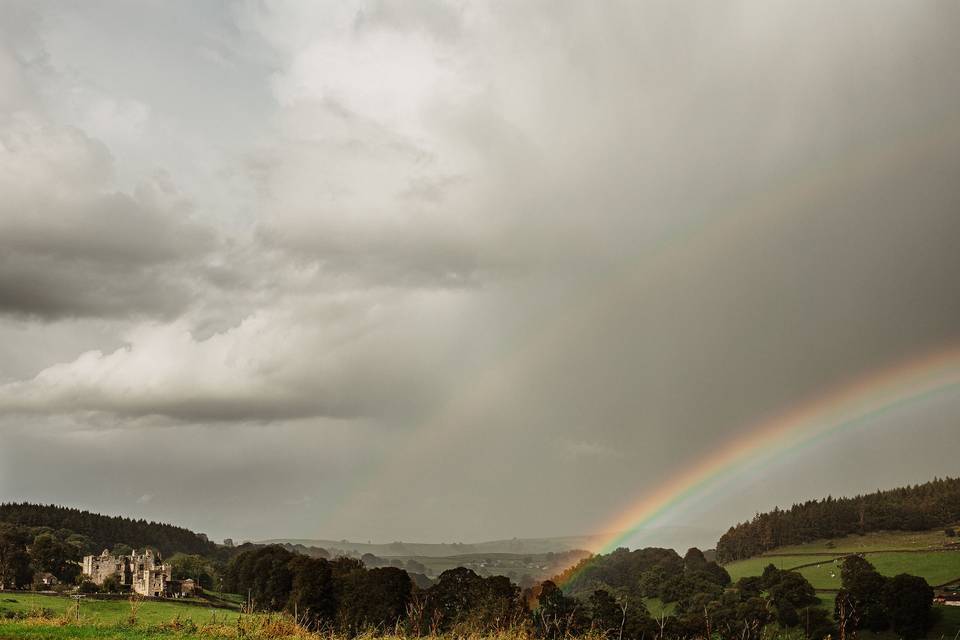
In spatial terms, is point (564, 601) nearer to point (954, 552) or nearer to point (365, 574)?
point (365, 574)

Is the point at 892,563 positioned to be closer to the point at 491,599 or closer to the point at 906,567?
the point at 906,567

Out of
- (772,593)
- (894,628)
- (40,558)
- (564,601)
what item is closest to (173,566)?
(40,558)

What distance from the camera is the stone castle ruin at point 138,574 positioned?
138m

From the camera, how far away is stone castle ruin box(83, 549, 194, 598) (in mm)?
138375

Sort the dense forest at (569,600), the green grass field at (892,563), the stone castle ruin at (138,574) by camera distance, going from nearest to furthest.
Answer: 1. the dense forest at (569,600)
2. the stone castle ruin at (138,574)
3. the green grass field at (892,563)

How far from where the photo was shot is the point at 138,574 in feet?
472

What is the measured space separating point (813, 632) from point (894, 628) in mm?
12542

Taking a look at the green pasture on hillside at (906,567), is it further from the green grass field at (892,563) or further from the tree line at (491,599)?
the tree line at (491,599)

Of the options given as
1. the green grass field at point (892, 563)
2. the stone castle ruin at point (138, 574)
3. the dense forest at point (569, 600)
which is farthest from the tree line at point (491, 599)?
the stone castle ruin at point (138, 574)

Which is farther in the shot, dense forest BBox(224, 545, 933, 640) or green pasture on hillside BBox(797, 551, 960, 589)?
green pasture on hillside BBox(797, 551, 960, 589)

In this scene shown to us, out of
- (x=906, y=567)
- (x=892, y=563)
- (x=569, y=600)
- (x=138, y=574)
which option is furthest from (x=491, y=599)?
(x=892, y=563)

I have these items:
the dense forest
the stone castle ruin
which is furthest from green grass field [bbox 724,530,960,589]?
the stone castle ruin

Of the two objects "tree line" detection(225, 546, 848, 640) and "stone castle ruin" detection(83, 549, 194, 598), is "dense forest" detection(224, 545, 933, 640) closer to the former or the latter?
"tree line" detection(225, 546, 848, 640)

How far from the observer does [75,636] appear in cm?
2252
